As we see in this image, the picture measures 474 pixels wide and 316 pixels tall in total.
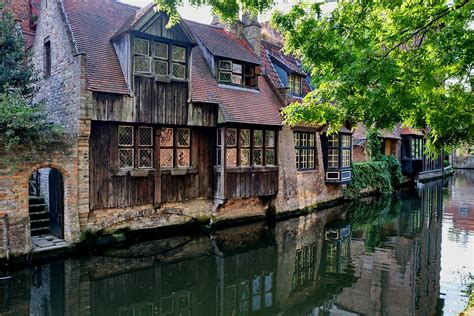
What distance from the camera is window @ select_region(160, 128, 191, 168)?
13.3m

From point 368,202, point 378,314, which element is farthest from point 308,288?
point 368,202

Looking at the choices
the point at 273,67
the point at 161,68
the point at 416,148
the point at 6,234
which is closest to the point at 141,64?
the point at 161,68

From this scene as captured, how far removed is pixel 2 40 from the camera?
1317 cm

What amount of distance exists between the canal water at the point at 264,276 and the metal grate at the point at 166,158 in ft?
8.50

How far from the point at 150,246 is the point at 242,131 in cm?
563

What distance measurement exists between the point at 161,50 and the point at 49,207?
20.8 feet

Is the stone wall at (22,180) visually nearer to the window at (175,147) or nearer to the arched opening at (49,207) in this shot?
the arched opening at (49,207)

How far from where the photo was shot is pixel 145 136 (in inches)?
505

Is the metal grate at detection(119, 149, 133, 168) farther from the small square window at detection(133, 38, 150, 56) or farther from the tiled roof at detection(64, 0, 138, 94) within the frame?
the small square window at detection(133, 38, 150, 56)

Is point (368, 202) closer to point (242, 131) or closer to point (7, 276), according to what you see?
point (242, 131)

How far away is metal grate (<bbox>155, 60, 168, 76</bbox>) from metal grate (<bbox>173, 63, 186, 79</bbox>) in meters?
0.33

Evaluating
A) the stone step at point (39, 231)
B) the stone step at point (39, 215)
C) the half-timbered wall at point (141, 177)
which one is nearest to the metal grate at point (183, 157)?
the half-timbered wall at point (141, 177)

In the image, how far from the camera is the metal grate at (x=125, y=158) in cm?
1234

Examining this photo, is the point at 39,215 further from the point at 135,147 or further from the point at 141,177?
the point at 135,147
